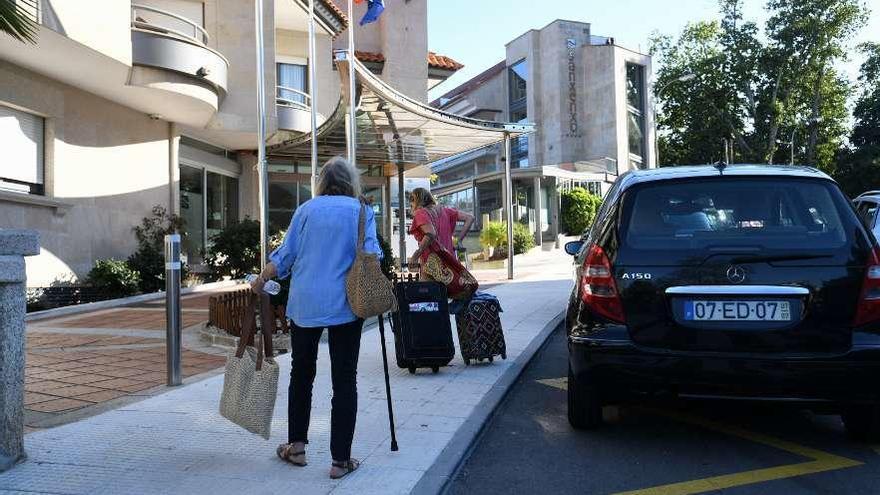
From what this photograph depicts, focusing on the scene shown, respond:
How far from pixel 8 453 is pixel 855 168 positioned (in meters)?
50.8

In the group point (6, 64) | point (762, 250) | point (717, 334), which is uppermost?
point (6, 64)

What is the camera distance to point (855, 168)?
45750mm

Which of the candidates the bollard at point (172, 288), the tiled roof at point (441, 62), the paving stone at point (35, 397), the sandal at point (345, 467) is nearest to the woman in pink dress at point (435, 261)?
the bollard at point (172, 288)

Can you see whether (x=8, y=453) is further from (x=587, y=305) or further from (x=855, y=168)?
(x=855, y=168)

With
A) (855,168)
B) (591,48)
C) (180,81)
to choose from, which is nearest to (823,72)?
(855,168)

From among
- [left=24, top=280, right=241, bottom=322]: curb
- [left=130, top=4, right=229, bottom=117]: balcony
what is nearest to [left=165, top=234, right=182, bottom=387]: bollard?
[left=24, top=280, right=241, bottom=322]: curb

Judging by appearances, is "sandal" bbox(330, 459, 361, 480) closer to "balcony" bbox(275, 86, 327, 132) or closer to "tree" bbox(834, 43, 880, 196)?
"balcony" bbox(275, 86, 327, 132)

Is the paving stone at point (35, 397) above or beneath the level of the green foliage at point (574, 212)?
beneath

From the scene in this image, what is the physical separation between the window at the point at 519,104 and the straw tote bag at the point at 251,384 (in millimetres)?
46097

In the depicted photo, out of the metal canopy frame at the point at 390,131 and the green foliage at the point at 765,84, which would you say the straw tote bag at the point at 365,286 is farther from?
the green foliage at the point at 765,84

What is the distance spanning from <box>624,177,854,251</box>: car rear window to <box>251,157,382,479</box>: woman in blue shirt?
1624 mm

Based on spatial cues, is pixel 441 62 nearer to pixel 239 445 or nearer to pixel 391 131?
pixel 391 131

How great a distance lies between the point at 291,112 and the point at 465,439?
15.5m

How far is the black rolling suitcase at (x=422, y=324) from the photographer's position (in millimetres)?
6277
